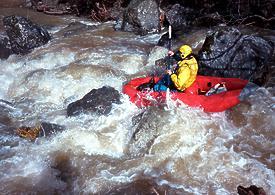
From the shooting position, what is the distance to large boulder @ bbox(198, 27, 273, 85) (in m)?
7.65

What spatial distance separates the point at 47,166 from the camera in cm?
584

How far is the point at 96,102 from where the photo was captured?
7.12 meters

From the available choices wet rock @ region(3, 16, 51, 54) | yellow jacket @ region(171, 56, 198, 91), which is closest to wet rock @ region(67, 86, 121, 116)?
yellow jacket @ region(171, 56, 198, 91)

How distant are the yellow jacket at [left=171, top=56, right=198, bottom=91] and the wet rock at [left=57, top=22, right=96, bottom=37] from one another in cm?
502

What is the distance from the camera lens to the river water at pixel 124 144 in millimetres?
5418

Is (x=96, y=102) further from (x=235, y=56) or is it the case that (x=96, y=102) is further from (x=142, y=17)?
(x=142, y=17)

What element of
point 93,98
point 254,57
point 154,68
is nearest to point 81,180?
point 93,98

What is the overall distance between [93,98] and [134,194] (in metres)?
2.55

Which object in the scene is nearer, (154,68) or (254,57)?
(254,57)

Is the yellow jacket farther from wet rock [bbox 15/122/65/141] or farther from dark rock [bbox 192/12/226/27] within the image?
dark rock [bbox 192/12/226/27]

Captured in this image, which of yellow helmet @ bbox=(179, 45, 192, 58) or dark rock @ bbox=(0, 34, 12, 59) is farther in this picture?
dark rock @ bbox=(0, 34, 12, 59)

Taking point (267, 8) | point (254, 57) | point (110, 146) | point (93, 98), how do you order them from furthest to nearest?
point (267, 8) < point (254, 57) < point (93, 98) < point (110, 146)

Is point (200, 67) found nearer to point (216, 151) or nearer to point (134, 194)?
point (216, 151)

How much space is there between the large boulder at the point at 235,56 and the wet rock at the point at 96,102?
7.19ft
